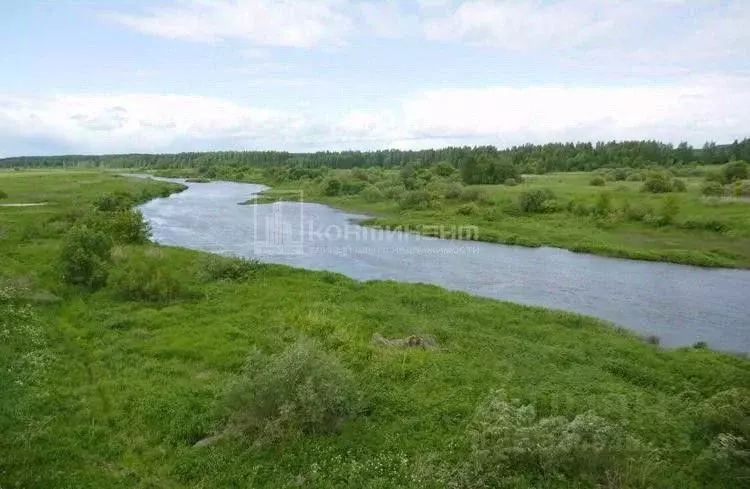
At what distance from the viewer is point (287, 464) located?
1162 centimetres

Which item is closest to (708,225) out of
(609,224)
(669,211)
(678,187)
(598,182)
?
(669,211)

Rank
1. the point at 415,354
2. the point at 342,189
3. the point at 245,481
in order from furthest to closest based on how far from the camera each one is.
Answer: the point at 342,189 → the point at 415,354 → the point at 245,481

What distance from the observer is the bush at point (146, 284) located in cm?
2381

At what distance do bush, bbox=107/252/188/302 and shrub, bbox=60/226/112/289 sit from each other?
665mm

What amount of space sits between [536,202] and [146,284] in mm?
39926

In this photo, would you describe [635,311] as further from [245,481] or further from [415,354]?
[245,481]

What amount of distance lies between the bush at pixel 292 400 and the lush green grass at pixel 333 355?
0.32 metres

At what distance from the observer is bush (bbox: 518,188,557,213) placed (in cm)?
5355

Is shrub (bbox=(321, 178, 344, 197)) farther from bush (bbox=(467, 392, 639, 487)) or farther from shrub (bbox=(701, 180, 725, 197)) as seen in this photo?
bush (bbox=(467, 392, 639, 487))

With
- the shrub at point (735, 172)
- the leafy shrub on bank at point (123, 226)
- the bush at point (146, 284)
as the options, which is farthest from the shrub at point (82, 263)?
the shrub at point (735, 172)

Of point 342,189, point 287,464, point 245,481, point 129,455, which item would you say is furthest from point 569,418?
point 342,189

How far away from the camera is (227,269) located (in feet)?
93.7

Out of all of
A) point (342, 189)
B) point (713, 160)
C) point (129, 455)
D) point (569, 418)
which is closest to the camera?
point (129, 455)

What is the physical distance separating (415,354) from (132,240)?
1004 inches
